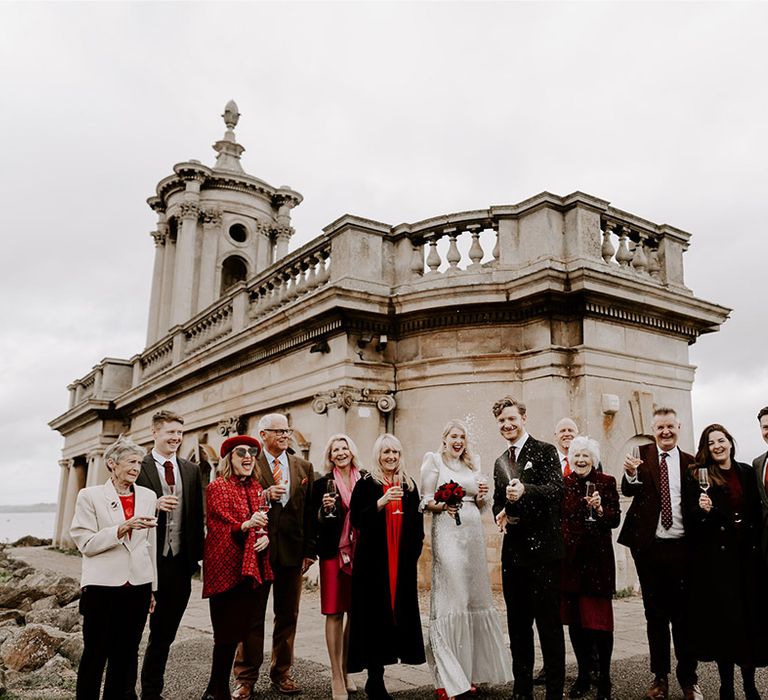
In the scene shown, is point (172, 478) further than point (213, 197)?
No

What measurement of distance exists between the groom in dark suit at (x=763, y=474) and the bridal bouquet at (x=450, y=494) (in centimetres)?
204

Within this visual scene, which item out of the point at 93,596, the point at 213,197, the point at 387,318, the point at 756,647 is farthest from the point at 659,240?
the point at 213,197

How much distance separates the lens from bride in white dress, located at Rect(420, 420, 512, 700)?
16.2 ft

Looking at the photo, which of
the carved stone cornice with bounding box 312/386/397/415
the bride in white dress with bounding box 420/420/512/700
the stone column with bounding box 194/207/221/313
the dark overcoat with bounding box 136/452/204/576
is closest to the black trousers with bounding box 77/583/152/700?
the dark overcoat with bounding box 136/452/204/576

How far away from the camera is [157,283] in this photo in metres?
27.8

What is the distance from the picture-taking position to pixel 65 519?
955 inches

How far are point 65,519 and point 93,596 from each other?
2241cm

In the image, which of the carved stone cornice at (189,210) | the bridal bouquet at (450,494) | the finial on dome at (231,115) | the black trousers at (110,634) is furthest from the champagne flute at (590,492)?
the finial on dome at (231,115)

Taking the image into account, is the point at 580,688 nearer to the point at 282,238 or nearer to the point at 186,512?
the point at 186,512

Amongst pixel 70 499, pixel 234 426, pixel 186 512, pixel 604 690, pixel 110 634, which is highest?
pixel 234 426

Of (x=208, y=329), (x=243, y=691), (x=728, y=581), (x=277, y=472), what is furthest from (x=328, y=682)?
(x=208, y=329)

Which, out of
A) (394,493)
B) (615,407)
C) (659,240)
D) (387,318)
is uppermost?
(659,240)

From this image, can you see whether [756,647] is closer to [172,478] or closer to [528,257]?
[172,478]

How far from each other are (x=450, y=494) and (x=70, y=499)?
23.3m
